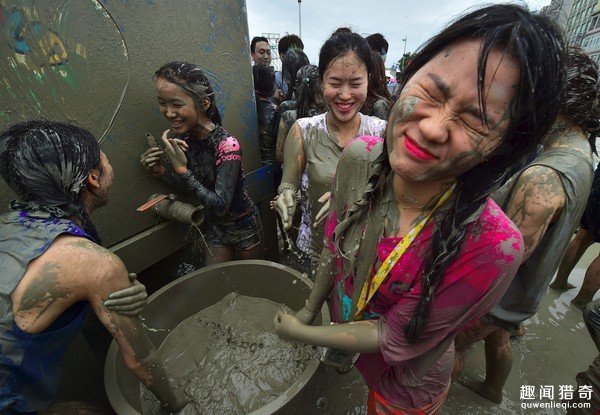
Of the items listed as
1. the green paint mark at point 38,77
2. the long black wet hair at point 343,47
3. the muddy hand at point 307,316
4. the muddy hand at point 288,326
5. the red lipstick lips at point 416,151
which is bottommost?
the muddy hand at point 307,316

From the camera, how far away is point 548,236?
1.68 m

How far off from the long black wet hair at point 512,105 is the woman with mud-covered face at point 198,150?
1.54 metres

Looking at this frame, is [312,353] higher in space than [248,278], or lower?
lower

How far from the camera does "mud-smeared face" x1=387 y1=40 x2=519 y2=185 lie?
0.76 m

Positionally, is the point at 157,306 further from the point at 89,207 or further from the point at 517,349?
the point at 517,349

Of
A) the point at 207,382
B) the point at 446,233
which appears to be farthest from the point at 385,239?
the point at 207,382

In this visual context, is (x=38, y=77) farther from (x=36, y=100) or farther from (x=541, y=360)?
(x=541, y=360)

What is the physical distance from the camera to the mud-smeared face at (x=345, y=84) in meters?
2.00

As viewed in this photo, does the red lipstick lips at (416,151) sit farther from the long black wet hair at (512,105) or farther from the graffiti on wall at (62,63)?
the graffiti on wall at (62,63)

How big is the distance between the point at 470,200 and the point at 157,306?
2.13m

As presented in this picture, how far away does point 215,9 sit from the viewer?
2.53 metres

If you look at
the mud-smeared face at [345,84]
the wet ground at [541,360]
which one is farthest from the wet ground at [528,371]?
the mud-smeared face at [345,84]

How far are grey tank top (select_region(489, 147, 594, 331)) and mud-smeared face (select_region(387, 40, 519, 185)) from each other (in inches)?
40.9

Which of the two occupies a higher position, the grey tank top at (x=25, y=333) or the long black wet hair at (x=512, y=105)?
the long black wet hair at (x=512, y=105)
